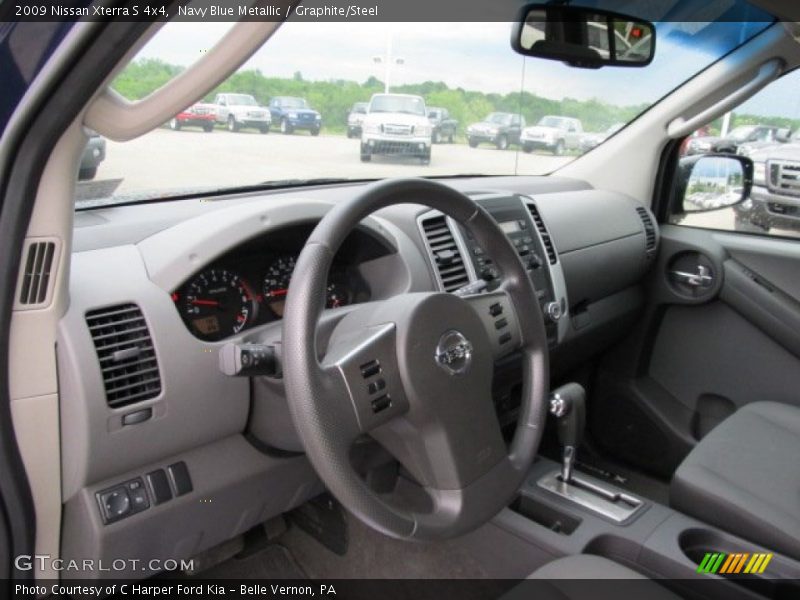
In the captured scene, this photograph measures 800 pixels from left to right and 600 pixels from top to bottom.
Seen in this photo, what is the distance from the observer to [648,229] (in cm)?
A: 322

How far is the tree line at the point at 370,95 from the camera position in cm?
123

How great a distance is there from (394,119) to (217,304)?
261 cm

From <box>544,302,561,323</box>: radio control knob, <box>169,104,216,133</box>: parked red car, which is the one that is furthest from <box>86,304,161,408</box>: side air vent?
<box>544,302,561,323</box>: radio control knob

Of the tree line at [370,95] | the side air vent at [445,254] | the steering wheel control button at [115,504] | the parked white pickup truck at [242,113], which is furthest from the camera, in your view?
the parked white pickup truck at [242,113]

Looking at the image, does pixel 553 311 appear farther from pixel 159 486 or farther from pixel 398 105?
pixel 398 105

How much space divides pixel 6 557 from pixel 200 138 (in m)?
1.23

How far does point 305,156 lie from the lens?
2.66 m

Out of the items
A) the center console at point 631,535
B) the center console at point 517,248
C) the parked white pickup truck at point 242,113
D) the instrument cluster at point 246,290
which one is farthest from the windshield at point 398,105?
the center console at point 631,535

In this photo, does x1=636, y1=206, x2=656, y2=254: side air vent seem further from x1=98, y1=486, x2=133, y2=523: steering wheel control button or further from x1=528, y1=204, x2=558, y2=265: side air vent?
x1=98, y1=486, x2=133, y2=523: steering wheel control button

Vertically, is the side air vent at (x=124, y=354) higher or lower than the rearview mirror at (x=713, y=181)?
lower

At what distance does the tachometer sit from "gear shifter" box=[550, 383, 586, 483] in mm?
813

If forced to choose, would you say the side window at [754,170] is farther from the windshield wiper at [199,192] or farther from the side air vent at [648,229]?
the windshield wiper at [199,192]

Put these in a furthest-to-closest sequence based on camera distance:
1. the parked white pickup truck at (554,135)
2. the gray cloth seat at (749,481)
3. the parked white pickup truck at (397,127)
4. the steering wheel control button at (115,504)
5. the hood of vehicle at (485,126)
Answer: the hood of vehicle at (485,126) < the parked white pickup truck at (554,135) < the parked white pickup truck at (397,127) < the gray cloth seat at (749,481) < the steering wheel control button at (115,504)

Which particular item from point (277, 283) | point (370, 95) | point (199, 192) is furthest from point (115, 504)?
point (370, 95)
